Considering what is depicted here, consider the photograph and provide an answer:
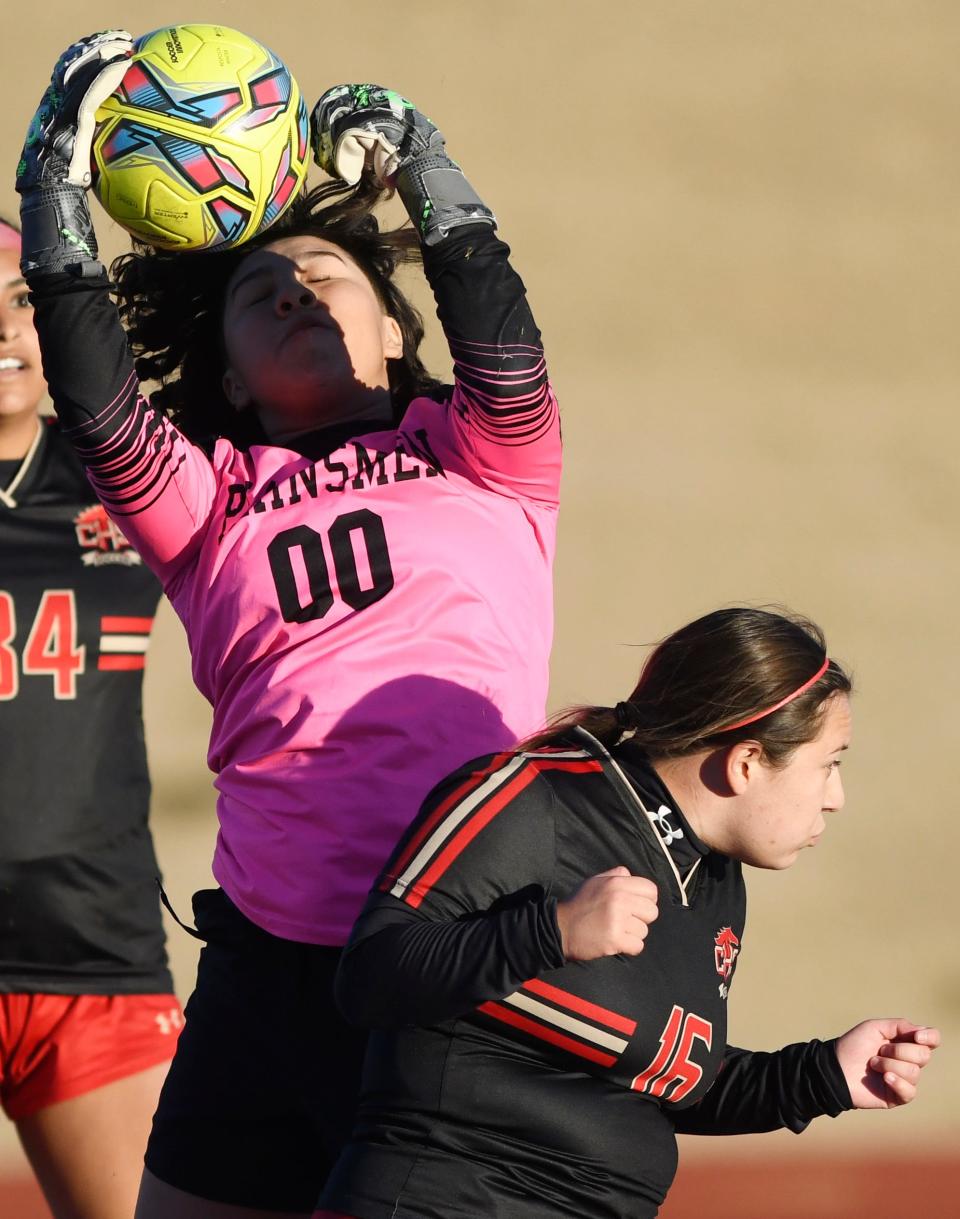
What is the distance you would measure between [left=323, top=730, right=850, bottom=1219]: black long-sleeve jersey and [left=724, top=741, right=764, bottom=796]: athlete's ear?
123 mm

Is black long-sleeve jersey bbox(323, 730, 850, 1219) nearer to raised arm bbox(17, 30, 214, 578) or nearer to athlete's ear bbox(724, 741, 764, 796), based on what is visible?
athlete's ear bbox(724, 741, 764, 796)

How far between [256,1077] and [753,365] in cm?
842

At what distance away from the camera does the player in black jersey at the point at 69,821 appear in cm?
421

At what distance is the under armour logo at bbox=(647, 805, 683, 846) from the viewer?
281 cm

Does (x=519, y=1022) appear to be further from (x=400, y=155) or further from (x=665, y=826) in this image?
(x=400, y=155)

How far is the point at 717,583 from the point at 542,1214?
275 inches

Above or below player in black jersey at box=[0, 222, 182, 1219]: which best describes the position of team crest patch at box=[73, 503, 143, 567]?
above

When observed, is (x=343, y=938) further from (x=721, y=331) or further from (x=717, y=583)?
(x=721, y=331)

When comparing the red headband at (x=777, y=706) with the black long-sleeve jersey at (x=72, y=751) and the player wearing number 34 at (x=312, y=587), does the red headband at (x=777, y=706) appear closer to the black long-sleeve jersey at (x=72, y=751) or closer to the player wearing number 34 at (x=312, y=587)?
the player wearing number 34 at (x=312, y=587)

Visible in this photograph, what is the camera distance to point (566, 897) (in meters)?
2.63

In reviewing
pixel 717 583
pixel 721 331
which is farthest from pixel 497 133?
pixel 717 583

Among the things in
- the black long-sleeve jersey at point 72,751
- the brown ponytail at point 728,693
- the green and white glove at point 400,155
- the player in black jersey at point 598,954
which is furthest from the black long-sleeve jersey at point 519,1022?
the black long-sleeve jersey at point 72,751

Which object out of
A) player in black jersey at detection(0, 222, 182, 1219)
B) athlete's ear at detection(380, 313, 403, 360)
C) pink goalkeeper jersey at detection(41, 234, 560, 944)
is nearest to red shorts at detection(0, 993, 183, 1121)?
player in black jersey at detection(0, 222, 182, 1219)

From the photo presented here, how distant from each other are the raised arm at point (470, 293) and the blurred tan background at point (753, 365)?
382 centimetres
